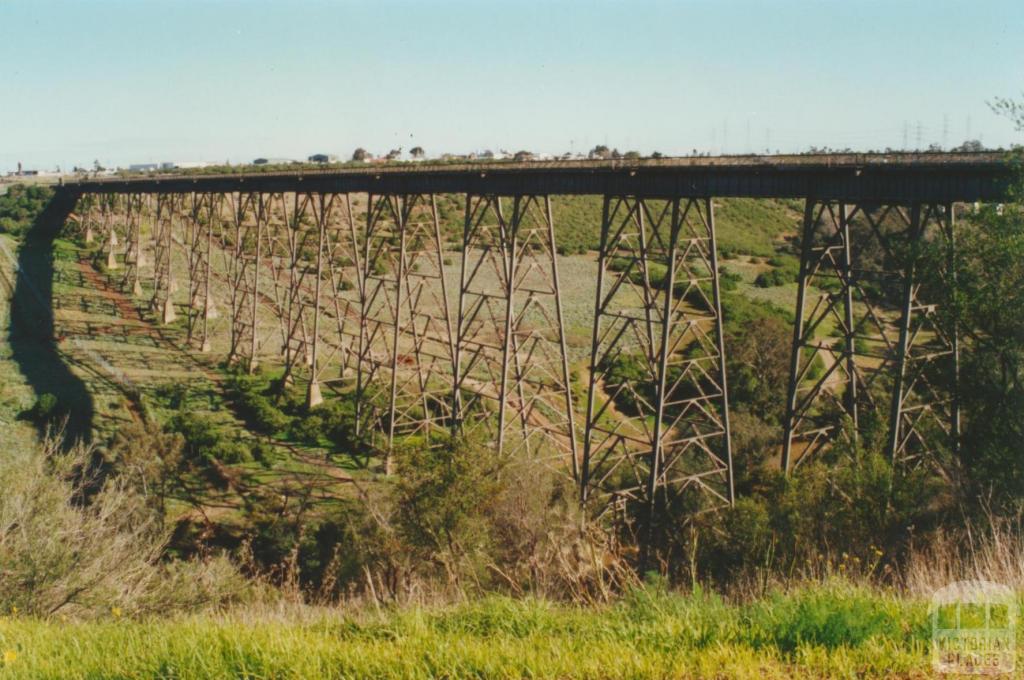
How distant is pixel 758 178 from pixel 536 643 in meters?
10.1

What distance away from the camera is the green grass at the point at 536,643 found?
3764mm

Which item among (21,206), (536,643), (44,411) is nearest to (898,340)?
(536,643)

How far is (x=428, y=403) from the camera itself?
76.3 ft

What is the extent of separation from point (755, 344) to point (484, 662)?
2252 centimetres

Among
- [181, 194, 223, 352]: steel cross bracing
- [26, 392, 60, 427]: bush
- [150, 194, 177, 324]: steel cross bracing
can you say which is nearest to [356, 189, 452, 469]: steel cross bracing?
[181, 194, 223, 352]: steel cross bracing

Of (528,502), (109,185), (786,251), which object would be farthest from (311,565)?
(786,251)

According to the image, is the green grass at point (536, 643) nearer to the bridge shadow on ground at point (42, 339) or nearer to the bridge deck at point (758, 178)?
the bridge deck at point (758, 178)

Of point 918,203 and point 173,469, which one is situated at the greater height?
point 918,203

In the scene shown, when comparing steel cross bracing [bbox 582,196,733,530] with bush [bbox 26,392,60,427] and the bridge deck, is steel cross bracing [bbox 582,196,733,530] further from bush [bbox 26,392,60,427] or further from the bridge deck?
bush [bbox 26,392,60,427]

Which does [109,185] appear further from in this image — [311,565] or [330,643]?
[330,643]

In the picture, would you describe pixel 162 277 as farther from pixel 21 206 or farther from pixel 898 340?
pixel 898 340

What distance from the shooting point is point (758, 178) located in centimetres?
1257

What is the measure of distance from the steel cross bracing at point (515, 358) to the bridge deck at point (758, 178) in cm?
53

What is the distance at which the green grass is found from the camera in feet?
12.3
